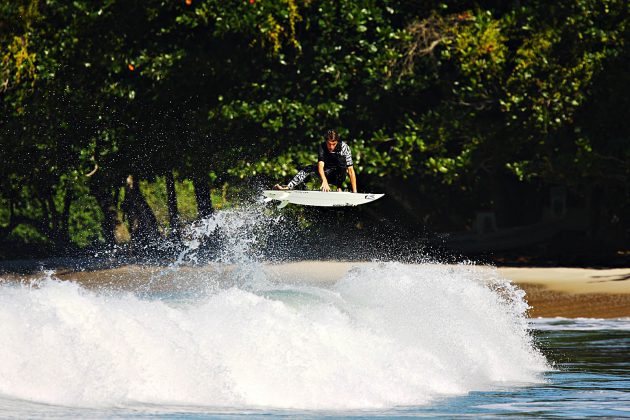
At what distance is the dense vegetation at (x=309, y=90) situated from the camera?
34625 millimetres

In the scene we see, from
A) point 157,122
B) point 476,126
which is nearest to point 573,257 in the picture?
point 476,126

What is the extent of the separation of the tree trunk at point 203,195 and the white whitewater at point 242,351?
1873cm

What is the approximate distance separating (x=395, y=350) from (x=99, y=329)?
12.5 feet

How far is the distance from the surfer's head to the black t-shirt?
0.24 ft

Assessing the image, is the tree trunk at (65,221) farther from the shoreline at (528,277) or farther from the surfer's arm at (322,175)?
the surfer's arm at (322,175)

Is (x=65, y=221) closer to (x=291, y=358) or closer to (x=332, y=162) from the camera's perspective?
(x=332, y=162)

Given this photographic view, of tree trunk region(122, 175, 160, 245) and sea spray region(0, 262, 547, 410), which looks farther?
tree trunk region(122, 175, 160, 245)

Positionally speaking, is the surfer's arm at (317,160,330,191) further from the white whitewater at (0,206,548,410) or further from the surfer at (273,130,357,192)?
the white whitewater at (0,206,548,410)

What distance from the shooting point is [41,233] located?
48.1 metres

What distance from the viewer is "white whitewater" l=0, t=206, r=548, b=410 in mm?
14523

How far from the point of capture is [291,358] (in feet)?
52.0

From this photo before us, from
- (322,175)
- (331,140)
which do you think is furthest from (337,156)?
(322,175)

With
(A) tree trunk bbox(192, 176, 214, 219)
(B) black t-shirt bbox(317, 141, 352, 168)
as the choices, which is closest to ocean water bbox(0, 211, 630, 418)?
(B) black t-shirt bbox(317, 141, 352, 168)

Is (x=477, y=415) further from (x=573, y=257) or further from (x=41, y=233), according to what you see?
(x=41, y=233)
